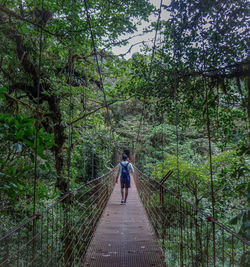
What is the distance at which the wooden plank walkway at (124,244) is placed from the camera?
5.33ft

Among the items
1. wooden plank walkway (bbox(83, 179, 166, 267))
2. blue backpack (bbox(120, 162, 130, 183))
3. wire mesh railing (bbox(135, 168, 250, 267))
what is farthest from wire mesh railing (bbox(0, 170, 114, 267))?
blue backpack (bbox(120, 162, 130, 183))

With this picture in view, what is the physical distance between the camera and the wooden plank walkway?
1626 mm

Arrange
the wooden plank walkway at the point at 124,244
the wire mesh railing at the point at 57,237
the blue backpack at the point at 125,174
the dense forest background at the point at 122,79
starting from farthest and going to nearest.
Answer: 1. the blue backpack at the point at 125,174
2. the wooden plank walkway at the point at 124,244
3. the dense forest background at the point at 122,79
4. the wire mesh railing at the point at 57,237

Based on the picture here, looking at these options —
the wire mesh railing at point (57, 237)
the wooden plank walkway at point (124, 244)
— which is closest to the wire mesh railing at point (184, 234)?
the wooden plank walkway at point (124, 244)

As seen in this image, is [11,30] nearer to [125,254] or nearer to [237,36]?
[237,36]

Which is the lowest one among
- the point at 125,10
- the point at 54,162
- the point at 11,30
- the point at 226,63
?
the point at 54,162

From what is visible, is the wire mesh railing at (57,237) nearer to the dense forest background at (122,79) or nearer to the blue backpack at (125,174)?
the dense forest background at (122,79)

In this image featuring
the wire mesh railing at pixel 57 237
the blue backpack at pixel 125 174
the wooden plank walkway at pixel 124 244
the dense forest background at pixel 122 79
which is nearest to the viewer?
the wire mesh railing at pixel 57 237

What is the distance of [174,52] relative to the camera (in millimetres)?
1940

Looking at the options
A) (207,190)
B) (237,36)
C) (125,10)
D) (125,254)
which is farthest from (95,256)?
(207,190)

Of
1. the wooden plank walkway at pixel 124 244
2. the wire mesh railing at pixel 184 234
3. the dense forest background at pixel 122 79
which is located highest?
the dense forest background at pixel 122 79

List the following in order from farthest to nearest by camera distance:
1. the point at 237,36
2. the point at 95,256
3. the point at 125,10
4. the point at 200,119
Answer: the point at 125,10, the point at 200,119, the point at 95,256, the point at 237,36

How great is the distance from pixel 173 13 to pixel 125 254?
1.94 meters

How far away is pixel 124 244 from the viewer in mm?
1973
